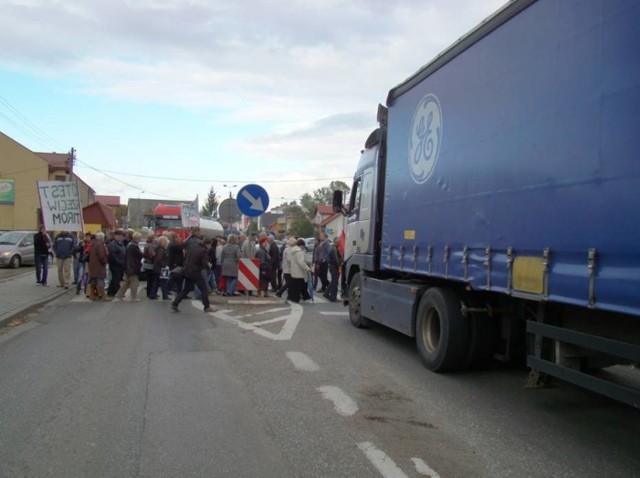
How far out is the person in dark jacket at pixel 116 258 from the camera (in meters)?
13.8

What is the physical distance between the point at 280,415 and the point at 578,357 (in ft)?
8.51

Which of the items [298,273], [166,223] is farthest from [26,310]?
[166,223]

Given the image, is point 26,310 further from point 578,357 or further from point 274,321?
point 578,357

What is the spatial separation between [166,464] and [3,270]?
21230 mm

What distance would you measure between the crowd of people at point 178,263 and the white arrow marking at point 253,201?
1205 millimetres

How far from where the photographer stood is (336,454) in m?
4.23

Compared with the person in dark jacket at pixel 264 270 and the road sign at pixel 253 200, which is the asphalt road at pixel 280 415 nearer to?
the road sign at pixel 253 200

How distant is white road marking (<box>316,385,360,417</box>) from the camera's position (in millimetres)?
5270

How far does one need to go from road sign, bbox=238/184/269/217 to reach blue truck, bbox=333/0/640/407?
5.88 metres

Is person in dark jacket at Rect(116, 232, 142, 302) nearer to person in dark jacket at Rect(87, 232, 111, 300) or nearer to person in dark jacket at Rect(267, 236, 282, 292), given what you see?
person in dark jacket at Rect(87, 232, 111, 300)

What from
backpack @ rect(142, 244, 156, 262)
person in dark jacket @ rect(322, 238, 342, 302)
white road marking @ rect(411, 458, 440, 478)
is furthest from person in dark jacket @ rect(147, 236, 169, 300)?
white road marking @ rect(411, 458, 440, 478)

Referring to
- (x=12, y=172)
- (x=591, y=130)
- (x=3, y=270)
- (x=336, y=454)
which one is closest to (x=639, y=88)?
(x=591, y=130)

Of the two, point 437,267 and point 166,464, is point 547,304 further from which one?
point 166,464

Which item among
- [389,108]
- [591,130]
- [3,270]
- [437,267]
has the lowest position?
[3,270]
